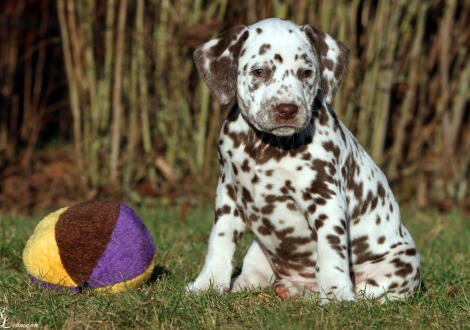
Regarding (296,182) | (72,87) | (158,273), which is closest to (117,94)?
(72,87)

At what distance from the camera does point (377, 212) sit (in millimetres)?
4512

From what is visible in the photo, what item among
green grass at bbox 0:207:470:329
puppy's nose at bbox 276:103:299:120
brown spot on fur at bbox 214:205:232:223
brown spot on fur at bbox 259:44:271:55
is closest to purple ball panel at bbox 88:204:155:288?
green grass at bbox 0:207:470:329

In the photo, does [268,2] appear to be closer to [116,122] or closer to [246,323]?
[116,122]

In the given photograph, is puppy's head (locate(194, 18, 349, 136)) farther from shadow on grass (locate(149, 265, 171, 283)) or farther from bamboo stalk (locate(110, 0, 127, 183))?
bamboo stalk (locate(110, 0, 127, 183))

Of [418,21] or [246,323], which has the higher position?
[418,21]

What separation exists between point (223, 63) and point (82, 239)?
4.31 feet

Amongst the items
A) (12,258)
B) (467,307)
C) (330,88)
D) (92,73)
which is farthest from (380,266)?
(92,73)

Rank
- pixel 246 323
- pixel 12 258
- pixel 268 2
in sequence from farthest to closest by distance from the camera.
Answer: pixel 268 2 → pixel 12 258 → pixel 246 323

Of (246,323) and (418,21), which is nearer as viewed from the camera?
(246,323)

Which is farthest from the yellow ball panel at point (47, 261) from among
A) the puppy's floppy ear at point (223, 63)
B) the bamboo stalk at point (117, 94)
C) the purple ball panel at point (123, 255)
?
the bamboo stalk at point (117, 94)

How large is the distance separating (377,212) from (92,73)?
4409mm

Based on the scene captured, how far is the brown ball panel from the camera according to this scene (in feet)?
13.4

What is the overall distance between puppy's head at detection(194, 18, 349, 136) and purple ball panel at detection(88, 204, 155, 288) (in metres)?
0.91

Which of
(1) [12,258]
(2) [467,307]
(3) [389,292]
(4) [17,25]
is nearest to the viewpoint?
(2) [467,307]
